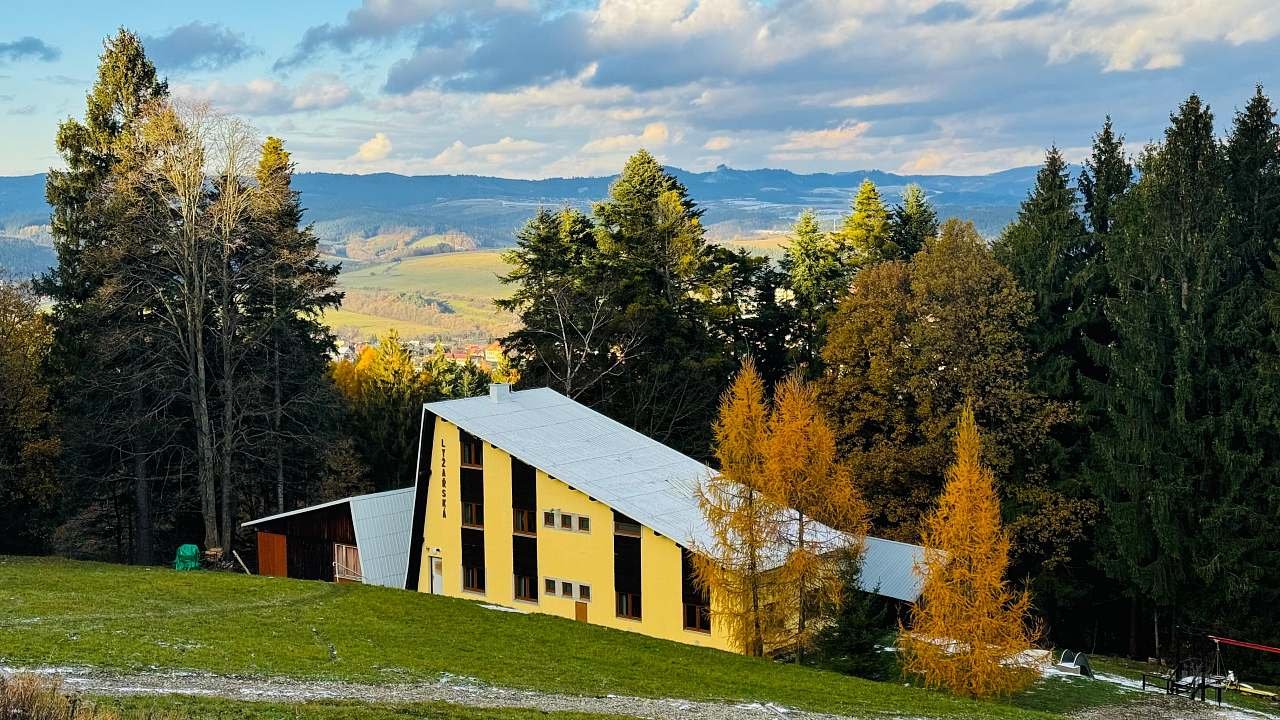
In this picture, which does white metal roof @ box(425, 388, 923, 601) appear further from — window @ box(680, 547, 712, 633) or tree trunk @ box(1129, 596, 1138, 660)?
tree trunk @ box(1129, 596, 1138, 660)

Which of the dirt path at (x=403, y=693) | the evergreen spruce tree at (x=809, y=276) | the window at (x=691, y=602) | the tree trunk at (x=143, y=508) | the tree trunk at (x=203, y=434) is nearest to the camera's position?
the dirt path at (x=403, y=693)

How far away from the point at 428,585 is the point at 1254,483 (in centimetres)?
2854

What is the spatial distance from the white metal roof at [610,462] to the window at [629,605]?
9.33 ft

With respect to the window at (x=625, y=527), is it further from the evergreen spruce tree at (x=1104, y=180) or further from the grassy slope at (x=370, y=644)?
the evergreen spruce tree at (x=1104, y=180)

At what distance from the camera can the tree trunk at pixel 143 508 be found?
4753 cm

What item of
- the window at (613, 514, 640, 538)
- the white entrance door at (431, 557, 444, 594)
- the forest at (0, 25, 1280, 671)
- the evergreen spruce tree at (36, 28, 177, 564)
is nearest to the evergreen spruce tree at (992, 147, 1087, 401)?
the forest at (0, 25, 1280, 671)

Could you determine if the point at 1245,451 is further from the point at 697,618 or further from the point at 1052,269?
the point at 697,618

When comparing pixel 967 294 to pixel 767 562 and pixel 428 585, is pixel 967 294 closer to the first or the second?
pixel 767 562

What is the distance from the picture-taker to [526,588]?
39062mm

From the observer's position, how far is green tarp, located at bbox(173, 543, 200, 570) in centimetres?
4206

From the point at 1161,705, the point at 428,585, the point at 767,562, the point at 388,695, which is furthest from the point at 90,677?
the point at 1161,705

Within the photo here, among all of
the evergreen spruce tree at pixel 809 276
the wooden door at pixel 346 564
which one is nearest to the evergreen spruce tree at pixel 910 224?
the evergreen spruce tree at pixel 809 276

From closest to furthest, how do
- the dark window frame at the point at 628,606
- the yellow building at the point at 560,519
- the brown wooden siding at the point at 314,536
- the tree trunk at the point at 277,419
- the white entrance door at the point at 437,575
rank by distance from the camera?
the yellow building at the point at 560,519
the dark window frame at the point at 628,606
the white entrance door at the point at 437,575
the brown wooden siding at the point at 314,536
the tree trunk at the point at 277,419

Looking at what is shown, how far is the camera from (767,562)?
31703 millimetres
